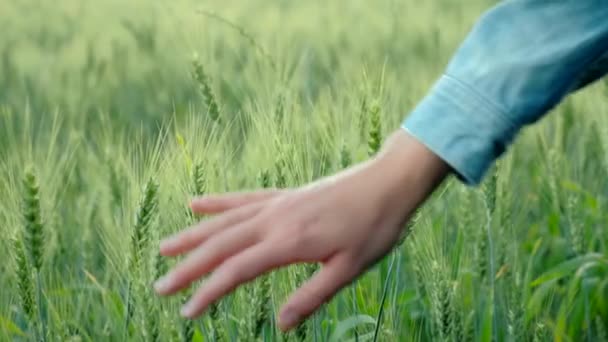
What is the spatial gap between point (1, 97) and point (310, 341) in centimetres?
238

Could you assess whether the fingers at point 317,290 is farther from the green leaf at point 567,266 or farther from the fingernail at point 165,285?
the green leaf at point 567,266

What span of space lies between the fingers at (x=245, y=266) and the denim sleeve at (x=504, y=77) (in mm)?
127

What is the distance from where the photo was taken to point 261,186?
4.03ft

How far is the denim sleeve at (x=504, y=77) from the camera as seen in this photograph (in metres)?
0.81

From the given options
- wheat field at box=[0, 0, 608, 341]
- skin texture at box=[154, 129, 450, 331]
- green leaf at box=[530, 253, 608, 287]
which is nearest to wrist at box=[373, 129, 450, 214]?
skin texture at box=[154, 129, 450, 331]

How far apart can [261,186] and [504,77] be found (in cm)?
46

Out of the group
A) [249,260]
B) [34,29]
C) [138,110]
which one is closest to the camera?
[249,260]

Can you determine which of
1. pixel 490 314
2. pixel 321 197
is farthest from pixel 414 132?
pixel 490 314

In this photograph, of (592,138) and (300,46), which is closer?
(592,138)

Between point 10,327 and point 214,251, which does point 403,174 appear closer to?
point 214,251

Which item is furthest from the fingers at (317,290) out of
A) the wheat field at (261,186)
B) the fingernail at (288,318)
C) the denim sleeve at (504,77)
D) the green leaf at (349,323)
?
the green leaf at (349,323)

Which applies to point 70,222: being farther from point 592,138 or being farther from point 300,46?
point 300,46

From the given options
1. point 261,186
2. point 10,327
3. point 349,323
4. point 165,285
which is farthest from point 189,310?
point 10,327

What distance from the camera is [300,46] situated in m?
4.54
